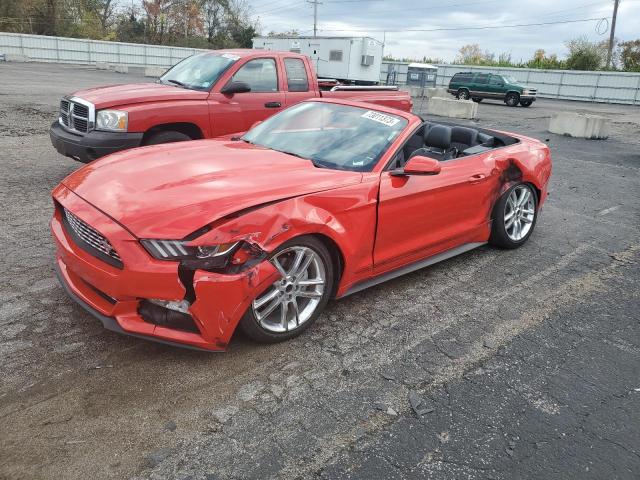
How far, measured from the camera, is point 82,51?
3859 centimetres

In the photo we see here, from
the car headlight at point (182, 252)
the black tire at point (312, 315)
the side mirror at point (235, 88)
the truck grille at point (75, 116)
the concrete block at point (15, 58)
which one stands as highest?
the concrete block at point (15, 58)

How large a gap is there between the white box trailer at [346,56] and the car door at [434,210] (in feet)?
76.9

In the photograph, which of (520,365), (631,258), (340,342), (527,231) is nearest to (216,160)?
(340,342)

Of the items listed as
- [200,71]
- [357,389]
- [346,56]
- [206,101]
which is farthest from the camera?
[346,56]

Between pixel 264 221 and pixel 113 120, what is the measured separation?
12.8ft

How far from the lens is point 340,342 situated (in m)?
3.34

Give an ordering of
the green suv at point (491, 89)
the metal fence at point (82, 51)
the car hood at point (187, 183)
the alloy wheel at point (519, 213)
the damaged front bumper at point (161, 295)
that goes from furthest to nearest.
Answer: the metal fence at point (82, 51) → the green suv at point (491, 89) → the alloy wheel at point (519, 213) → the car hood at point (187, 183) → the damaged front bumper at point (161, 295)

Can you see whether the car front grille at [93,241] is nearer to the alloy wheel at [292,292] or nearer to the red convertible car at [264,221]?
the red convertible car at [264,221]

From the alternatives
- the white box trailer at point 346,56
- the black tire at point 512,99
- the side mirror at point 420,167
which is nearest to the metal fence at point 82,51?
the white box trailer at point 346,56

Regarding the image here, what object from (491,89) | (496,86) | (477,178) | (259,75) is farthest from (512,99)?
(477,178)

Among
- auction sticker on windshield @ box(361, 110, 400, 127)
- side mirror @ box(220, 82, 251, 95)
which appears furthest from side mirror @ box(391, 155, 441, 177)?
side mirror @ box(220, 82, 251, 95)

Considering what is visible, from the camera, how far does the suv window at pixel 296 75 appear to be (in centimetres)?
748

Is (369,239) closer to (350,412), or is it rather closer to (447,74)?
(350,412)

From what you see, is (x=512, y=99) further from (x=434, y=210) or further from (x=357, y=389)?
(x=357, y=389)
